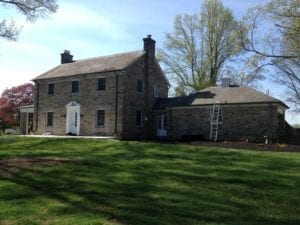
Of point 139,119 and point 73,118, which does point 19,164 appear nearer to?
→ point 139,119

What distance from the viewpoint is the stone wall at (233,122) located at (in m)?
30.5

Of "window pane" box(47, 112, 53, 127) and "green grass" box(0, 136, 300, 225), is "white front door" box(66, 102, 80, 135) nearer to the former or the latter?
"window pane" box(47, 112, 53, 127)

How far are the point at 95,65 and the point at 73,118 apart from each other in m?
4.58

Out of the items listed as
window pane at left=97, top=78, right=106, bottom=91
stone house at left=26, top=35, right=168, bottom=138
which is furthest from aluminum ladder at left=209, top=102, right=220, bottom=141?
window pane at left=97, top=78, right=106, bottom=91

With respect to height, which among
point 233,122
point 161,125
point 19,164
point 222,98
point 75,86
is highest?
point 75,86

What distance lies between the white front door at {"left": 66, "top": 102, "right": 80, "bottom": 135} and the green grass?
18883 millimetres

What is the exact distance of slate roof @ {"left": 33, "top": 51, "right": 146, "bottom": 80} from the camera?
35.0 metres

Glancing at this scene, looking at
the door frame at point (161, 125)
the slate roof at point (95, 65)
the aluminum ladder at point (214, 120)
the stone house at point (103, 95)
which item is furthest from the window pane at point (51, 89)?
the aluminum ladder at point (214, 120)

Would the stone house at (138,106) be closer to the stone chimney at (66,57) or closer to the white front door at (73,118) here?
the white front door at (73,118)

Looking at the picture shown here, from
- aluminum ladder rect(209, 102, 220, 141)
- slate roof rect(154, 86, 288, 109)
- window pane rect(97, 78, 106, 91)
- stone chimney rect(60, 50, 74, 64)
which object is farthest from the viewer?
stone chimney rect(60, 50, 74, 64)

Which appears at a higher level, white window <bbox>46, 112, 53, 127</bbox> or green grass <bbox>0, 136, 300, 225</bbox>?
white window <bbox>46, 112, 53, 127</bbox>

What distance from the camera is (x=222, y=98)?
33.1 metres

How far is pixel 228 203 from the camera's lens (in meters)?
10.5

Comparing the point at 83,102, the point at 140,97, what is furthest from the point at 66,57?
the point at 140,97
